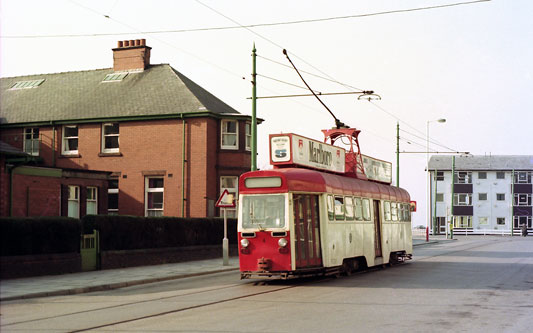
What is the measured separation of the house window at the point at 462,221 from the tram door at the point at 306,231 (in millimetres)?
→ 83943

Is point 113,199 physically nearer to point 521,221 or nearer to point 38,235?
point 38,235

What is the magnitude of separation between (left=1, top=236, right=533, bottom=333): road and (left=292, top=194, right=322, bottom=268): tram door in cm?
67

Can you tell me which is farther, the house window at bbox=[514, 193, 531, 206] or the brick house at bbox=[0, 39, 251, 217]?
the house window at bbox=[514, 193, 531, 206]

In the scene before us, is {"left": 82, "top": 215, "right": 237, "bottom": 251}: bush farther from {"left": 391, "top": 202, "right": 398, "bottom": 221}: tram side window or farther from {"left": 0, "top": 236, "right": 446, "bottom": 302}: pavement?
{"left": 391, "top": 202, "right": 398, "bottom": 221}: tram side window

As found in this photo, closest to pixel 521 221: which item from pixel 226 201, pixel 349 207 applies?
pixel 226 201

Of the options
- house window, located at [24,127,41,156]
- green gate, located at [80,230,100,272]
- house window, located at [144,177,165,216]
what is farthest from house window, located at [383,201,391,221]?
house window, located at [24,127,41,156]

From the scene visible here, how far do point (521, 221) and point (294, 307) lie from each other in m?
90.7

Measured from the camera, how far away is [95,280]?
1848 centimetres

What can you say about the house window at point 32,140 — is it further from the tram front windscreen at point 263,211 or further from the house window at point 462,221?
the house window at point 462,221

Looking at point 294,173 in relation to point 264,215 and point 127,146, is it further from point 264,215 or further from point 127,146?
point 127,146

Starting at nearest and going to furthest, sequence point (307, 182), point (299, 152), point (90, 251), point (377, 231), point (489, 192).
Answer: point (307, 182) → point (299, 152) → point (90, 251) → point (377, 231) → point (489, 192)

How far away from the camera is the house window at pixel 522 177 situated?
96750 mm

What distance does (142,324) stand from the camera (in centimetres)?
1080

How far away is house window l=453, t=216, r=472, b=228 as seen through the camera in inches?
3861
